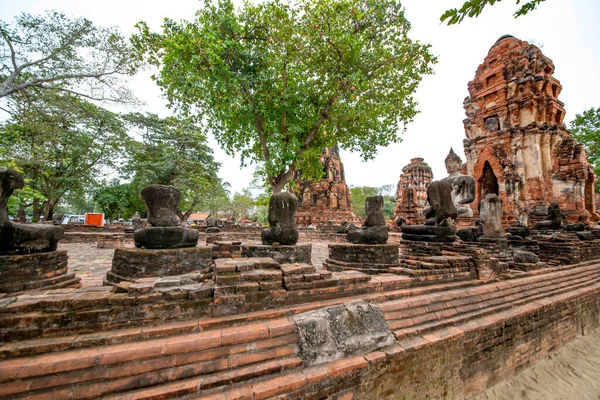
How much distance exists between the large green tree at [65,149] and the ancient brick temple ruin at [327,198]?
13.4 metres

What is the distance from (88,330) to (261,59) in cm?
Result: 835

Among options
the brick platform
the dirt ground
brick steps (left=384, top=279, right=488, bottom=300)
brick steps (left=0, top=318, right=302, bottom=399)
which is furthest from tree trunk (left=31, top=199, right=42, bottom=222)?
the dirt ground

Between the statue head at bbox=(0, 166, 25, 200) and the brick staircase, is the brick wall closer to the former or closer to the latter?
the brick staircase

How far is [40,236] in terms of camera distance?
9.20ft

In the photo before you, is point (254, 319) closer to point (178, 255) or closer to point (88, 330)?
point (88, 330)

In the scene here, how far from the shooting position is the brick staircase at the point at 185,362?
1632 millimetres

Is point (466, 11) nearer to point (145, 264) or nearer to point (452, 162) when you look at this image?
point (145, 264)

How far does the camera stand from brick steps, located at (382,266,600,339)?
2.83 m

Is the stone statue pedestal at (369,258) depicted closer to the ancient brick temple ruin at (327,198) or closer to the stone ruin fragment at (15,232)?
the stone ruin fragment at (15,232)

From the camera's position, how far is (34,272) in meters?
2.70

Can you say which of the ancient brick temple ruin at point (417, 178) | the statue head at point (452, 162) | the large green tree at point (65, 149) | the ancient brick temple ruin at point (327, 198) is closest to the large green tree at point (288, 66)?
the statue head at point (452, 162)

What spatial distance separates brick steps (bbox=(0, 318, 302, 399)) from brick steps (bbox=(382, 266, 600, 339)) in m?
1.38

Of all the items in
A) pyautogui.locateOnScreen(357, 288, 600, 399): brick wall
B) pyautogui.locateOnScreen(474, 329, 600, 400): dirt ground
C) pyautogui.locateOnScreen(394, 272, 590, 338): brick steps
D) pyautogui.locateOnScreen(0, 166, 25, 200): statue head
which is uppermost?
pyautogui.locateOnScreen(0, 166, 25, 200): statue head

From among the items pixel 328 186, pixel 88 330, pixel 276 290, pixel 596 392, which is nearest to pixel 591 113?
pixel 328 186
